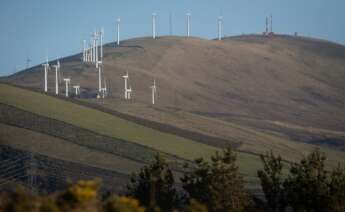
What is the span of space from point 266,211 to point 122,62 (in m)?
149

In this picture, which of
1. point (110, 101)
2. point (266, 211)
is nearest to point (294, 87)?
point (110, 101)

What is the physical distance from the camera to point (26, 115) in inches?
3433

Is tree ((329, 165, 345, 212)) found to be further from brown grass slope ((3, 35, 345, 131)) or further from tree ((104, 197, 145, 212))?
brown grass slope ((3, 35, 345, 131))

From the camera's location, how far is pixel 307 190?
4175 centimetres

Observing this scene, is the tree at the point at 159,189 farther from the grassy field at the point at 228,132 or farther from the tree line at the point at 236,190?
the grassy field at the point at 228,132

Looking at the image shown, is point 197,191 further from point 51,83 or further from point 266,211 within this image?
point 51,83

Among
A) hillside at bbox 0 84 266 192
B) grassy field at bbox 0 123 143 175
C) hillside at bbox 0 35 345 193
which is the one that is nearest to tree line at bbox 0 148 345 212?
hillside at bbox 0 84 266 192

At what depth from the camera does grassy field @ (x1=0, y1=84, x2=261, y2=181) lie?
8525 cm

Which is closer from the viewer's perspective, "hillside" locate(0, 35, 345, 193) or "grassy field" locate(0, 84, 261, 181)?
"hillside" locate(0, 35, 345, 193)

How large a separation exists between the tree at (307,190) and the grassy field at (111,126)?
36.4 meters

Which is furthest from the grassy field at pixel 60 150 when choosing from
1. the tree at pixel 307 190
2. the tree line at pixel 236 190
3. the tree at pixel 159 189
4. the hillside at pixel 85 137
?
the tree at pixel 307 190

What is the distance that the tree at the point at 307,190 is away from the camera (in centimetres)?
4053

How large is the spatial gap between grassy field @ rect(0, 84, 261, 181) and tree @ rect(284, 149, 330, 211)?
36.4 m

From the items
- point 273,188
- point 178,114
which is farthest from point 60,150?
point 178,114
